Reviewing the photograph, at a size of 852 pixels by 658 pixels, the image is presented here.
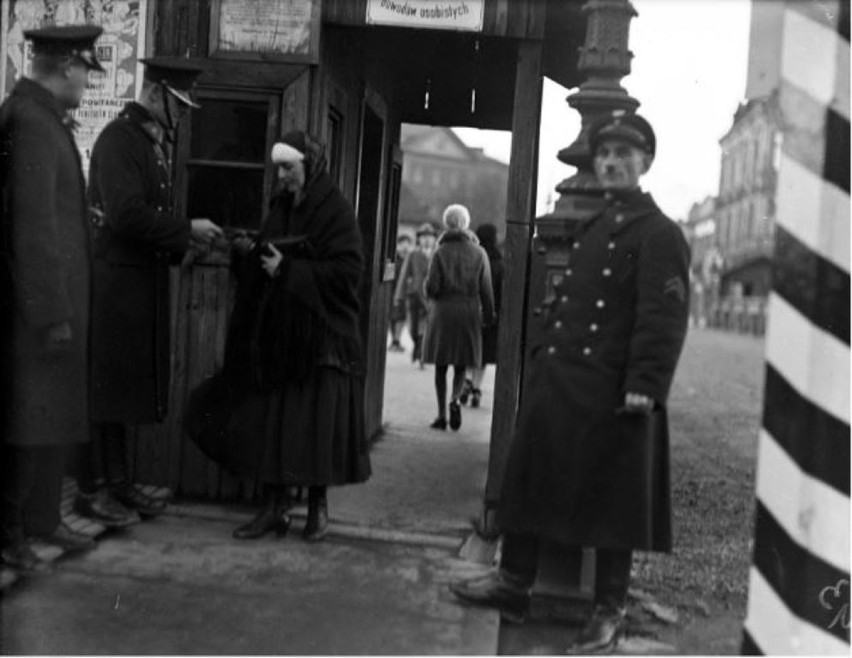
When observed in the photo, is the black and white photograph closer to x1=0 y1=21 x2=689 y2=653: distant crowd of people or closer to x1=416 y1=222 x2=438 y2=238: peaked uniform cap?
x1=0 y1=21 x2=689 y2=653: distant crowd of people

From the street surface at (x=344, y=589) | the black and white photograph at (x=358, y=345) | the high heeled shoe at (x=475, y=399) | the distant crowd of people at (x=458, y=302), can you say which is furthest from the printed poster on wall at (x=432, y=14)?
the high heeled shoe at (x=475, y=399)

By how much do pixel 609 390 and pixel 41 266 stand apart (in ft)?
7.06

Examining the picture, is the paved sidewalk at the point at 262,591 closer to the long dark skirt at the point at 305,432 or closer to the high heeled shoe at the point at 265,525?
the high heeled shoe at the point at 265,525

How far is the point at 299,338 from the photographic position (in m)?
5.38

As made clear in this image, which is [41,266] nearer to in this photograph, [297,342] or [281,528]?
[297,342]

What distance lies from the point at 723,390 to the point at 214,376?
1124 cm

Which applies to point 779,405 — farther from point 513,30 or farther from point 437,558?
point 513,30

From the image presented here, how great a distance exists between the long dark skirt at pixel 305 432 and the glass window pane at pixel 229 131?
1.33 meters

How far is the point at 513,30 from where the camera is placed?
18.9 feet

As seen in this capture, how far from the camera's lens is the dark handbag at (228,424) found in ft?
18.1

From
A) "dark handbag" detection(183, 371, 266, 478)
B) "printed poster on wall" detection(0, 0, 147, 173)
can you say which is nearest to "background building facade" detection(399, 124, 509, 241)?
"printed poster on wall" detection(0, 0, 147, 173)

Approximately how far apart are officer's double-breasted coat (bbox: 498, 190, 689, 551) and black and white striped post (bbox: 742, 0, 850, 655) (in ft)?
2.31

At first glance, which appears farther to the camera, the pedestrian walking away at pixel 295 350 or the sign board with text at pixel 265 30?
the sign board with text at pixel 265 30

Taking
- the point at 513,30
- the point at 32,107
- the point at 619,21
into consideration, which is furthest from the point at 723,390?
the point at 32,107
